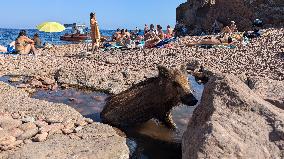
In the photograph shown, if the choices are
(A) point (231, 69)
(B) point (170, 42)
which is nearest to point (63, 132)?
(A) point (231, 69)

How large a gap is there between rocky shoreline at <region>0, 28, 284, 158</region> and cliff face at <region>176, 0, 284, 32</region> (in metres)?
12.3

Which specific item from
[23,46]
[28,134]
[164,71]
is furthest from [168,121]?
[23,46]

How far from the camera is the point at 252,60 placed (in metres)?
17.0

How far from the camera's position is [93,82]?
40.8 ft

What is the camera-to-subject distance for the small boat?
45897mm

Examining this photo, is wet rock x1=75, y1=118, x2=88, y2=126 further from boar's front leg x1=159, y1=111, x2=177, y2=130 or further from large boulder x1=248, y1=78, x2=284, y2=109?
large boulder x1=248, y1=78, x2=284, y2=109

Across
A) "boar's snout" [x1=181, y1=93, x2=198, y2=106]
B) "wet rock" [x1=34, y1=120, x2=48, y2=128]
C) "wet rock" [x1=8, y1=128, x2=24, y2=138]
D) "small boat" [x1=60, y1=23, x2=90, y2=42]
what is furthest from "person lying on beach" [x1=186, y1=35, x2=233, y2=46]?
"small boat" [x1=60, y1=23, x2=90, y2=42]

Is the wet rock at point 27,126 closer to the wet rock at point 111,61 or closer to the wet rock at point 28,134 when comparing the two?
the wet rock at point 28,134

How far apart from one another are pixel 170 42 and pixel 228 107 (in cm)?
1915

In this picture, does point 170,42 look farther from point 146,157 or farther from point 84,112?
point 146,157

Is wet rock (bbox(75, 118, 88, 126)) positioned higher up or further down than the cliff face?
further down

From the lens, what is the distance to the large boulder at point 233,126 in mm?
4723

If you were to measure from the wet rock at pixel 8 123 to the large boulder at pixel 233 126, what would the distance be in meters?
→ 3.21

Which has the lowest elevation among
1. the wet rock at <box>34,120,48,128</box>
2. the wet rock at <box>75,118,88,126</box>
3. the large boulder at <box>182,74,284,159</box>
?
the wet rock at <box>75,118,88,126</box>
